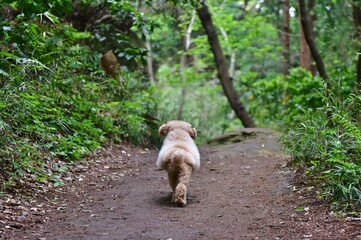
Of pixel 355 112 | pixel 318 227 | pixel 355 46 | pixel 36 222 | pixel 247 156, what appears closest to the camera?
pixel 318 227

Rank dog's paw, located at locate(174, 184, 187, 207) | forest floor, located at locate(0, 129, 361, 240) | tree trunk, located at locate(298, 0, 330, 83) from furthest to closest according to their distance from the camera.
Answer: tree trunk, located at locate(298, 0, 330, 83)
dog's paw, located at locate(174, 184, 187, 207)
forest floor, located at locate(0, 129, 361, 240)

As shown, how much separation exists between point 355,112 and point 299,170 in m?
1.24

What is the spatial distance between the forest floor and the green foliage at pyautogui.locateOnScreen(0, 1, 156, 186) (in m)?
0.53

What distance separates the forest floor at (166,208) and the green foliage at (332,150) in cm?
26

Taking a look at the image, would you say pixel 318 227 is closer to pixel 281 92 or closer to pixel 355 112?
pixel 355 112

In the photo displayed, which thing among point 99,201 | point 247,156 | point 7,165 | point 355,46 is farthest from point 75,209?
point 355,46

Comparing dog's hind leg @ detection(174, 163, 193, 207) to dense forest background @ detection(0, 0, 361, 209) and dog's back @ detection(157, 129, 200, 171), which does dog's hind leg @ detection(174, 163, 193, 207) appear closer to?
dog's back @ detection(157, 129, 200, 171)

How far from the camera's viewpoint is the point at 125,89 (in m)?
12.4

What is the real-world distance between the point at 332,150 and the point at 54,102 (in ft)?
18.2

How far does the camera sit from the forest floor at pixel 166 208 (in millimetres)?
5133

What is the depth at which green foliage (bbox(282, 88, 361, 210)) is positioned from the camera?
5.55 meters

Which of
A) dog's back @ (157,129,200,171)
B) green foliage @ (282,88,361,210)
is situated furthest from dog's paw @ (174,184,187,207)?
green foliage @ (282,88,361,210)

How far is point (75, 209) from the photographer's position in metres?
6.27

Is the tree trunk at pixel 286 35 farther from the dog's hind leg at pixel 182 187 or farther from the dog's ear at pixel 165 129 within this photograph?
the dog's hind leg at pixel 182 187
